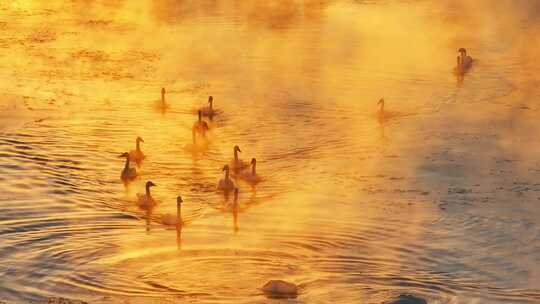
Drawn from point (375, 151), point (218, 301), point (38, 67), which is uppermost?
point (38, 67)

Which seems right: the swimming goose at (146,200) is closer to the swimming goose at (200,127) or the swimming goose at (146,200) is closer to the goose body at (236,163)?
the goose body at (236,163)

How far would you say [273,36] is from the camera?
133ft

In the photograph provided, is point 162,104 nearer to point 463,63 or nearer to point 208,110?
point 208,110

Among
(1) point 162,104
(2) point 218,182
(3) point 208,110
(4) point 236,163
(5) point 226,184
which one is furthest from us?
(1) point 162,104

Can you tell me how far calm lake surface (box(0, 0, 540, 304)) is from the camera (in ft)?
72.5

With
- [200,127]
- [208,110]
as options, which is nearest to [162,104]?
[208,110]

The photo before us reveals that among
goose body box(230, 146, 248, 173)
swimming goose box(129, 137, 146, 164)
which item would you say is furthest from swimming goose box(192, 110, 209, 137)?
goose body box(230, 146, 248, 173)

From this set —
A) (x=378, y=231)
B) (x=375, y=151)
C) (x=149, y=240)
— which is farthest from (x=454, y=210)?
(x=149, y=240)

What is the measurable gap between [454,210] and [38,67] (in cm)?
1526

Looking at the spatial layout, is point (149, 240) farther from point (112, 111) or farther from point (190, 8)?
point (190, 8)

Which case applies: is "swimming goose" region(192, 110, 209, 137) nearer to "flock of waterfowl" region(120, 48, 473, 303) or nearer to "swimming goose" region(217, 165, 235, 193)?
"flock of waterfowl" region(120, 48, 473, 303)

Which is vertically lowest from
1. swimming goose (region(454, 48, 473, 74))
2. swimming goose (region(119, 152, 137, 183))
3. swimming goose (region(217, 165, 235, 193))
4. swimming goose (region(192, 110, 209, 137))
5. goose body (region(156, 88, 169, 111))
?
swimming goose (region(217, 165, 235, 193))

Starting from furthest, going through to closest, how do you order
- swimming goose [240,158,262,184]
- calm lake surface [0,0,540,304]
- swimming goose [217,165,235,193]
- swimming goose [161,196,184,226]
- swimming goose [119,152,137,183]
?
swimming goose [119,152,137,183] < swimming goose [240,158,262,184] < swimming goose [217,165,235,193] < swimming goose [161,196,184,226] < calm lake surface [0,0,540,304]

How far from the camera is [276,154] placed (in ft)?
94.2
